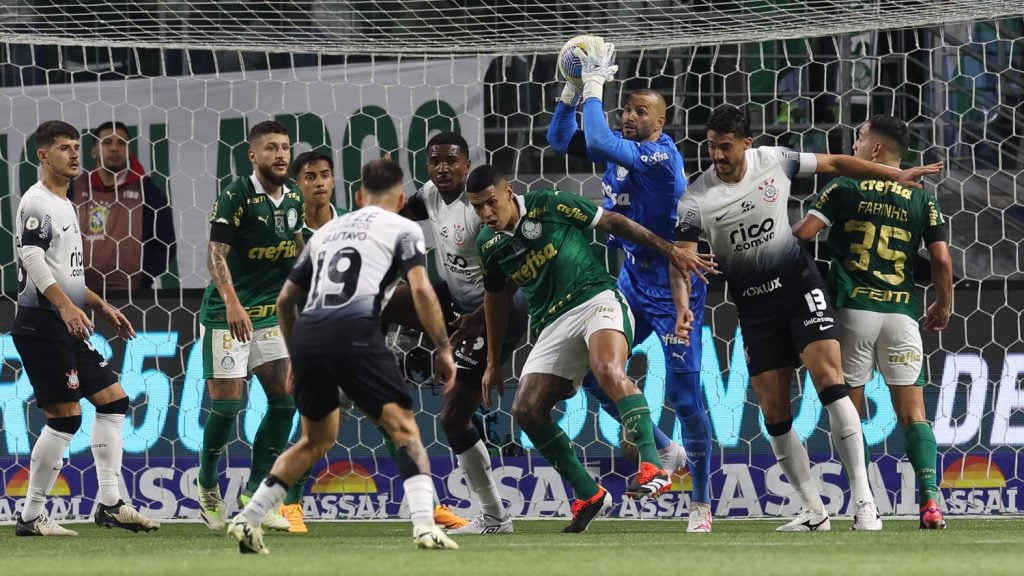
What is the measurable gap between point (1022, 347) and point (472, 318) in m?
3.50

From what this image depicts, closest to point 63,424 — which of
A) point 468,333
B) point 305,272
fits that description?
point 468,333

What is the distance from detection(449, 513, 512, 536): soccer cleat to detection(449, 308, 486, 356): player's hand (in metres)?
0.88

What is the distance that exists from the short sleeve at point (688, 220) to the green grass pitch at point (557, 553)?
151 cm

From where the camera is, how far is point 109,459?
335 inches

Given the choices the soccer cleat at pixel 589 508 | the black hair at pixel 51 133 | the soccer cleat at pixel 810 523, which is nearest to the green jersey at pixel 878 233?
the soccer cleat at pixel 810 523

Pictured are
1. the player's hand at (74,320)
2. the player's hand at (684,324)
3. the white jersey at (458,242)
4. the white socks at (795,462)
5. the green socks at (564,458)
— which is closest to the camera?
the player's hand at (684,324)

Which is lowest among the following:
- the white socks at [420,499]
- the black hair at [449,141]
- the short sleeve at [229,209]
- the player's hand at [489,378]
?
the white socks at [420,499]

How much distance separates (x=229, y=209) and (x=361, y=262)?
2.26m

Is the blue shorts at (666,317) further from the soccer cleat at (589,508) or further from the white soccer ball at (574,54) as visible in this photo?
the white soccer ball at (574,54)

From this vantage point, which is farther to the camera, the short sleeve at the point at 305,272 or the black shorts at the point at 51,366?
the black shorts at the point at 51,366

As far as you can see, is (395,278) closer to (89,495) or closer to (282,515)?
(282,515)

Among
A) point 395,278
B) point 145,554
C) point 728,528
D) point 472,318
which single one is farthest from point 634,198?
point 145,554

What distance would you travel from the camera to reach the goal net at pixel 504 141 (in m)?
9.44

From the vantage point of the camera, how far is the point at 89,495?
968 cm
